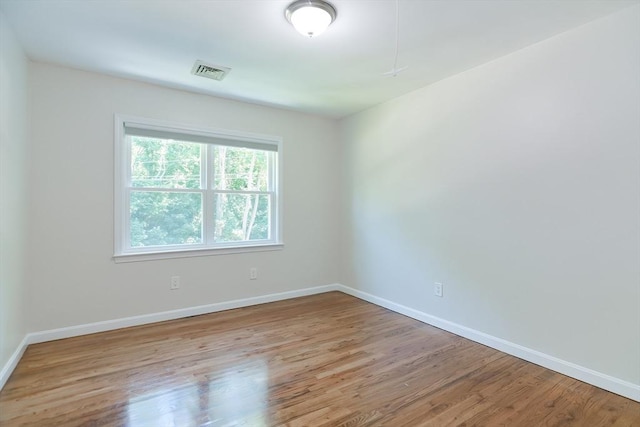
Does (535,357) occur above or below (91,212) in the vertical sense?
below

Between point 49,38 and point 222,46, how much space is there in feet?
4.14

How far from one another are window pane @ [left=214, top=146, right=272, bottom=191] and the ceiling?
0.82 meters

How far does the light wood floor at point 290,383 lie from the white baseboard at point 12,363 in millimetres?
49

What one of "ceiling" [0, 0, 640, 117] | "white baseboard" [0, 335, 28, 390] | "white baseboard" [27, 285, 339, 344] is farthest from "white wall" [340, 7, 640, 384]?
"white baseboard" [0, 335, 28, 390]

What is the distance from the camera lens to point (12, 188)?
230cm

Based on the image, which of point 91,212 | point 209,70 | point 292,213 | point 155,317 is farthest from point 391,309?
point 91,212

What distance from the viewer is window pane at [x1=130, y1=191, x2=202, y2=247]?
3.24 metres

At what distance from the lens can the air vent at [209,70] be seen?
2822 millimetres

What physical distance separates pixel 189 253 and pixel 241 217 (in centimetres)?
75

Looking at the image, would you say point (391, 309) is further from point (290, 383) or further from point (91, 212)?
point (91, 212)

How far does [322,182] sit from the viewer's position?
4.45 m

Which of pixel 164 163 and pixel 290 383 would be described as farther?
pixel 164 163

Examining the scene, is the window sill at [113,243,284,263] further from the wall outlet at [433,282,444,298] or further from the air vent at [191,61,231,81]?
the wall outlet at [433,282,444,298]

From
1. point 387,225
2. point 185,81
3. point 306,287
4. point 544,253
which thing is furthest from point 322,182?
point 544,253
